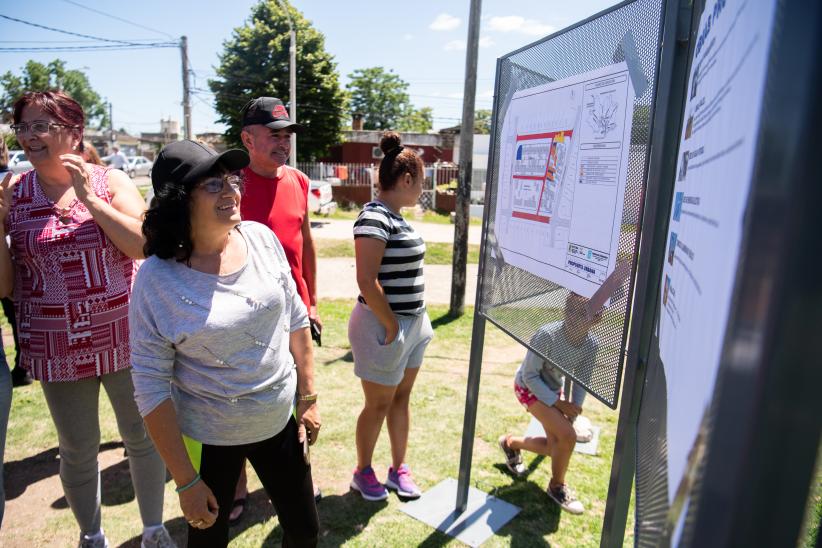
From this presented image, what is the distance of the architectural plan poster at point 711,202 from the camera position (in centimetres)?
49

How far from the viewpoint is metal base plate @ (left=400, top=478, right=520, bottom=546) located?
9.55ft

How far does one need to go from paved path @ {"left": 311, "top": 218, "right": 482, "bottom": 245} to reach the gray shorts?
943 centimetres

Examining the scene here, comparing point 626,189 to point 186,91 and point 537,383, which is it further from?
point 186,91

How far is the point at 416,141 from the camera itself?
35.5m

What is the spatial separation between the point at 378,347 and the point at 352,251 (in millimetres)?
8427

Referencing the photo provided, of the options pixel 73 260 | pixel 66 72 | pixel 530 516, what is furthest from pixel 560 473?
pixel 66 72

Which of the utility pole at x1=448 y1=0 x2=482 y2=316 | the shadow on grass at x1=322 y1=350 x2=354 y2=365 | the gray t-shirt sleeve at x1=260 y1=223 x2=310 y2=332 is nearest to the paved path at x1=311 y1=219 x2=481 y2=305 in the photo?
the utility pole at x1=448 y1=0 x2=482 y2=316

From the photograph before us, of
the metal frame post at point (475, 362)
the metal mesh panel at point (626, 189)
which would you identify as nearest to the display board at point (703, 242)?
the metal mesh panel at point (626, 189)

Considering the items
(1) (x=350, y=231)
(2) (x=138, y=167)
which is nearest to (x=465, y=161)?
(1) (x=350, y=231)

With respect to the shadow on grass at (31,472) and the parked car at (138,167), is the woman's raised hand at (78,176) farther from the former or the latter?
the parked car at (138,167)

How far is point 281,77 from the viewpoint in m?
29.0

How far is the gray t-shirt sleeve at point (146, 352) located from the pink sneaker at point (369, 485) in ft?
5.40

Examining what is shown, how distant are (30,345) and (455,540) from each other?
2185 millimetres

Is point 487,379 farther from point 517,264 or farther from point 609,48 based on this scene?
point 609,48
